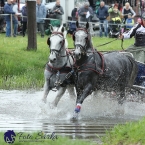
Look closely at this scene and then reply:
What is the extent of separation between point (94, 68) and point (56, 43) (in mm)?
869

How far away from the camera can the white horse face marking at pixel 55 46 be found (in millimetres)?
12891

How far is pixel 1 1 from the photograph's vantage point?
35188 millimetres

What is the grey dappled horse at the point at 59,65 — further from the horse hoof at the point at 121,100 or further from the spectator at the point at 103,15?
the spectator at the point at 103,15

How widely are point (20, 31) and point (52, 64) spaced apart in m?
19.2

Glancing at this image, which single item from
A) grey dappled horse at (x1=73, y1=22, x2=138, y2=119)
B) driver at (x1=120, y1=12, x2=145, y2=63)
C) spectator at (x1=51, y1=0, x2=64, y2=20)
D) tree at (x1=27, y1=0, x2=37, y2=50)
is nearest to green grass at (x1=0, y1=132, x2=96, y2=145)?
grey dappled horse at (x1=73, y1=22, x2=138, y2=119)

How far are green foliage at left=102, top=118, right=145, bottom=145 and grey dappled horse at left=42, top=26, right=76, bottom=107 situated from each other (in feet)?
10.9

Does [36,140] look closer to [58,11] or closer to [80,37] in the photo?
[80,37]

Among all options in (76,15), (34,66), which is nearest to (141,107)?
(34,66)

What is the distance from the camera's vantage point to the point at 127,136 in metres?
9.49

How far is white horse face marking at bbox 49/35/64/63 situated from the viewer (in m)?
12.9

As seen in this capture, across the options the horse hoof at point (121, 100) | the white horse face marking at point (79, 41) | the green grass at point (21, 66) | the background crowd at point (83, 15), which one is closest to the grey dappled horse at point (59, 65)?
the white horse face marking at point (79, 41)

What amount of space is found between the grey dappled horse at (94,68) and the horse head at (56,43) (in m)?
0.34

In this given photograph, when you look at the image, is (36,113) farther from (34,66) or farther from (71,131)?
(34,66)

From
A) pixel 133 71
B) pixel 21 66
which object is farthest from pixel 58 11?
pixel 133 71
